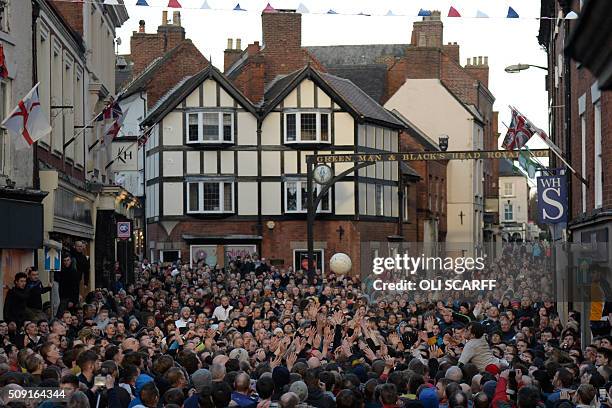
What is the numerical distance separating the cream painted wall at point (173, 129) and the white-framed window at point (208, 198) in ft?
6.24

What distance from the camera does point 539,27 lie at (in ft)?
132

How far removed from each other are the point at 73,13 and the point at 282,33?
25583 mm

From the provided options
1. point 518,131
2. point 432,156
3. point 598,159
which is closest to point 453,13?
point 598,159

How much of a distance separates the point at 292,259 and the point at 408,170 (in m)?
10.2

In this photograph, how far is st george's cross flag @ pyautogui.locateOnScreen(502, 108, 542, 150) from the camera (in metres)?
27.1

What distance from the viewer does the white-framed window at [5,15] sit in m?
21.7

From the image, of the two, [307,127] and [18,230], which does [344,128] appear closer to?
[307,127]

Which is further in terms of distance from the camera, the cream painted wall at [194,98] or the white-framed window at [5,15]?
the cream painted wall at [194,98]

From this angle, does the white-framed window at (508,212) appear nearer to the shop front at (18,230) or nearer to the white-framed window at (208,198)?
the white-framed window at (208,198)

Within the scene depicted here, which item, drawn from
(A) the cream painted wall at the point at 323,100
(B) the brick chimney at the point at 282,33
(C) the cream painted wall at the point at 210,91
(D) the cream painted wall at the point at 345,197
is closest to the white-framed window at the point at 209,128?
(C) the cream painted wall at the point at 210,91

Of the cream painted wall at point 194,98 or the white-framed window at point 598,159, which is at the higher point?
the cream painted wall at point 194,98

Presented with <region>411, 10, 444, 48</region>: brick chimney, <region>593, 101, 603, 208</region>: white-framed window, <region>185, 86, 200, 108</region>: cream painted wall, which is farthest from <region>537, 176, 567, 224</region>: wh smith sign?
<region>411, 10, 444, 48</region>: brick chimney

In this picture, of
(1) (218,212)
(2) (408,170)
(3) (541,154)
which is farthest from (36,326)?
(2) (408,170)

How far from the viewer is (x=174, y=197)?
51.3 m
